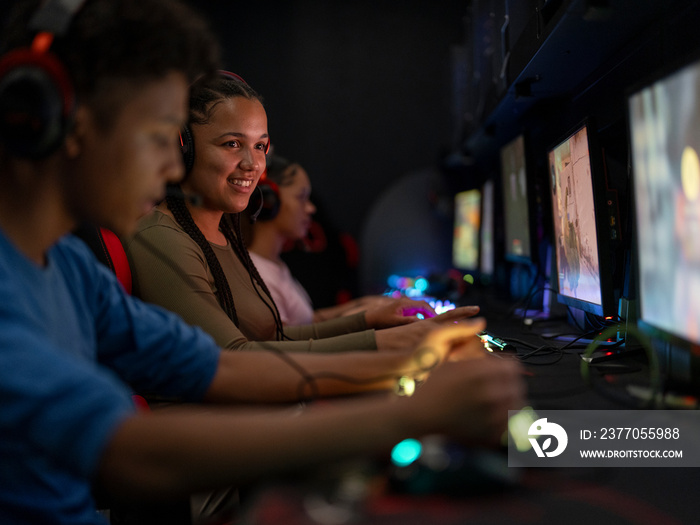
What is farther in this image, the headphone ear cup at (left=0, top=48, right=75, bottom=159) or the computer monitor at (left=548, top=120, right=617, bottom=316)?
the computer monitor at (left=548, top=120, right=617, bottom=316)

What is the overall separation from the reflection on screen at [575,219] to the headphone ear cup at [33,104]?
0.94 metres

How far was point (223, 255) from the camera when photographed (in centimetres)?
135

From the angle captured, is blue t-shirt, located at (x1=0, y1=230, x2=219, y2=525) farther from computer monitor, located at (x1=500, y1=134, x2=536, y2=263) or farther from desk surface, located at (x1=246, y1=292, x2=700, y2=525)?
computer monitor, located at (x1=500, y1=134, x2=536, y2=263)

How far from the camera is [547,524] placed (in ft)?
1.59

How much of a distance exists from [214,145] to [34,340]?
0.90 meters

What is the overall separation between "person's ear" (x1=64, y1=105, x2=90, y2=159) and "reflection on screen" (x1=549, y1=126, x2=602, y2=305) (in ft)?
3.01

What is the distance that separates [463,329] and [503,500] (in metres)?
0.36

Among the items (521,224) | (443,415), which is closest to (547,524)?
(443,415)

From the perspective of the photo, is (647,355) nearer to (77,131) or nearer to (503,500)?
(503,500)

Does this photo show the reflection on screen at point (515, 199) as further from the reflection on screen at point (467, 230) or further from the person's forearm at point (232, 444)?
the person's forearm at point (232, 444)

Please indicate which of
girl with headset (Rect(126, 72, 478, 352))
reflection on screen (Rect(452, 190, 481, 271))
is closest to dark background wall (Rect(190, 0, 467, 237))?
reflection on screen (Rect(452, 190, 481, 271))

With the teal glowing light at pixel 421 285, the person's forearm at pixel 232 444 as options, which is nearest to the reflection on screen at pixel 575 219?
the person's forearm at pixel 232 444

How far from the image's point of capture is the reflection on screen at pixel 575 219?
1.10m

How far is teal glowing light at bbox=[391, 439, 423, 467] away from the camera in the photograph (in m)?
0.56
